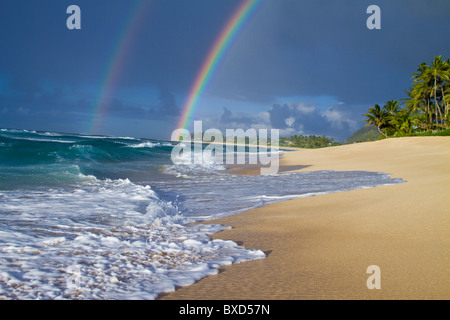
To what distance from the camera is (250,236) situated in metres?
5.32

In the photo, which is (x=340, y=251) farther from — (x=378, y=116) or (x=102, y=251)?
(x=378, y=116)

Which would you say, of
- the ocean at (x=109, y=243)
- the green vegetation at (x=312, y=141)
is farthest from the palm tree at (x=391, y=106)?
the green vegetation at (x=312, y=141)

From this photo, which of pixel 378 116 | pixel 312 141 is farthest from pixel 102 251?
pixel 312 141

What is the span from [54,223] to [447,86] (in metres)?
60.2

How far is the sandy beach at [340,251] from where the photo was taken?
10.3ft


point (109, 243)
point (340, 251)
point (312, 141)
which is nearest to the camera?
point (340, 251)

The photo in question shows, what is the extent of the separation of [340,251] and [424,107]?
209 ft

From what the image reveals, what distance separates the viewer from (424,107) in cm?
5703

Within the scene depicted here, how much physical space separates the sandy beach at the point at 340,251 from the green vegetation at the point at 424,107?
43411 millimetres
